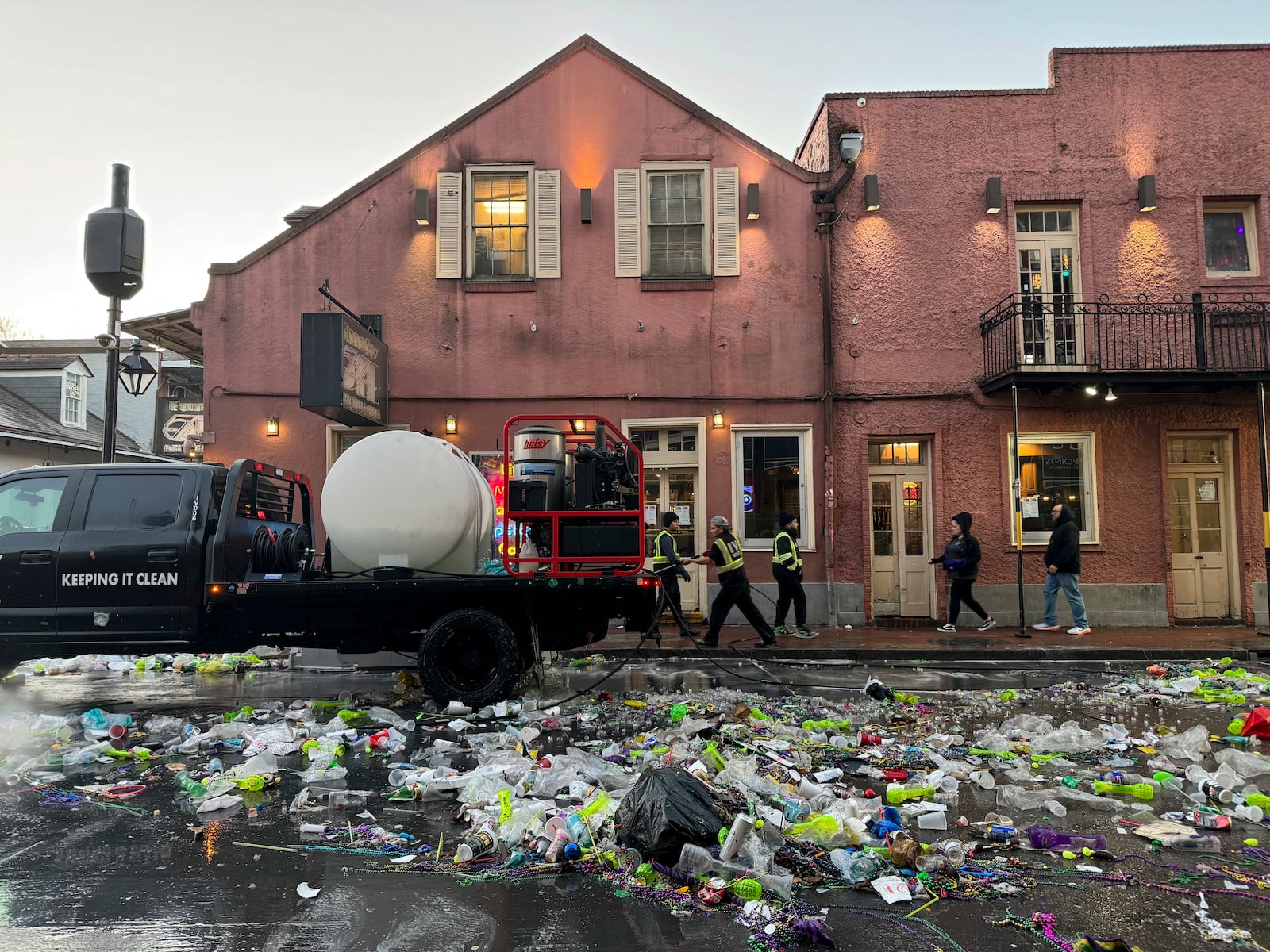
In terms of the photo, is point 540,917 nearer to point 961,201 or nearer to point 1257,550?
point 961,201

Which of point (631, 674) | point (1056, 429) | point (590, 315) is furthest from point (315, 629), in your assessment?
point (1056, 429)

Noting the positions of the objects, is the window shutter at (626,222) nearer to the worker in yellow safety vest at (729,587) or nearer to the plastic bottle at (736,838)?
the worker in yellow safety vest at (729,587)

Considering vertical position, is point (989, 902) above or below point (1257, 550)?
below

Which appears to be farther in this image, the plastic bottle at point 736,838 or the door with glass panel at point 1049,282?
the door with glass panel at point 1049,282

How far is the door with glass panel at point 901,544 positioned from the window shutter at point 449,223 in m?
7.97

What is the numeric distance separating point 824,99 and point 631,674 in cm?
1050

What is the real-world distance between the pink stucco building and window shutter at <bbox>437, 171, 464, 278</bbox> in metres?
0.05

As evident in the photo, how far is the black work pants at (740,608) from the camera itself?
11078 mm

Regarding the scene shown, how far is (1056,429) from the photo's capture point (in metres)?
13.9

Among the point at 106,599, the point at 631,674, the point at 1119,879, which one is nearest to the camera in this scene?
the point at 1119,879

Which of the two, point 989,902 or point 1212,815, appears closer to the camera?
point 989,902

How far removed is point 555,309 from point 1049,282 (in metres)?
8.48

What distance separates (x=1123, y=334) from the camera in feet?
45.2

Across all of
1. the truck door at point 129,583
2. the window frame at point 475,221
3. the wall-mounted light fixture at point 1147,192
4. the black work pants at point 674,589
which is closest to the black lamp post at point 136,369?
the window frame at point 475,221
